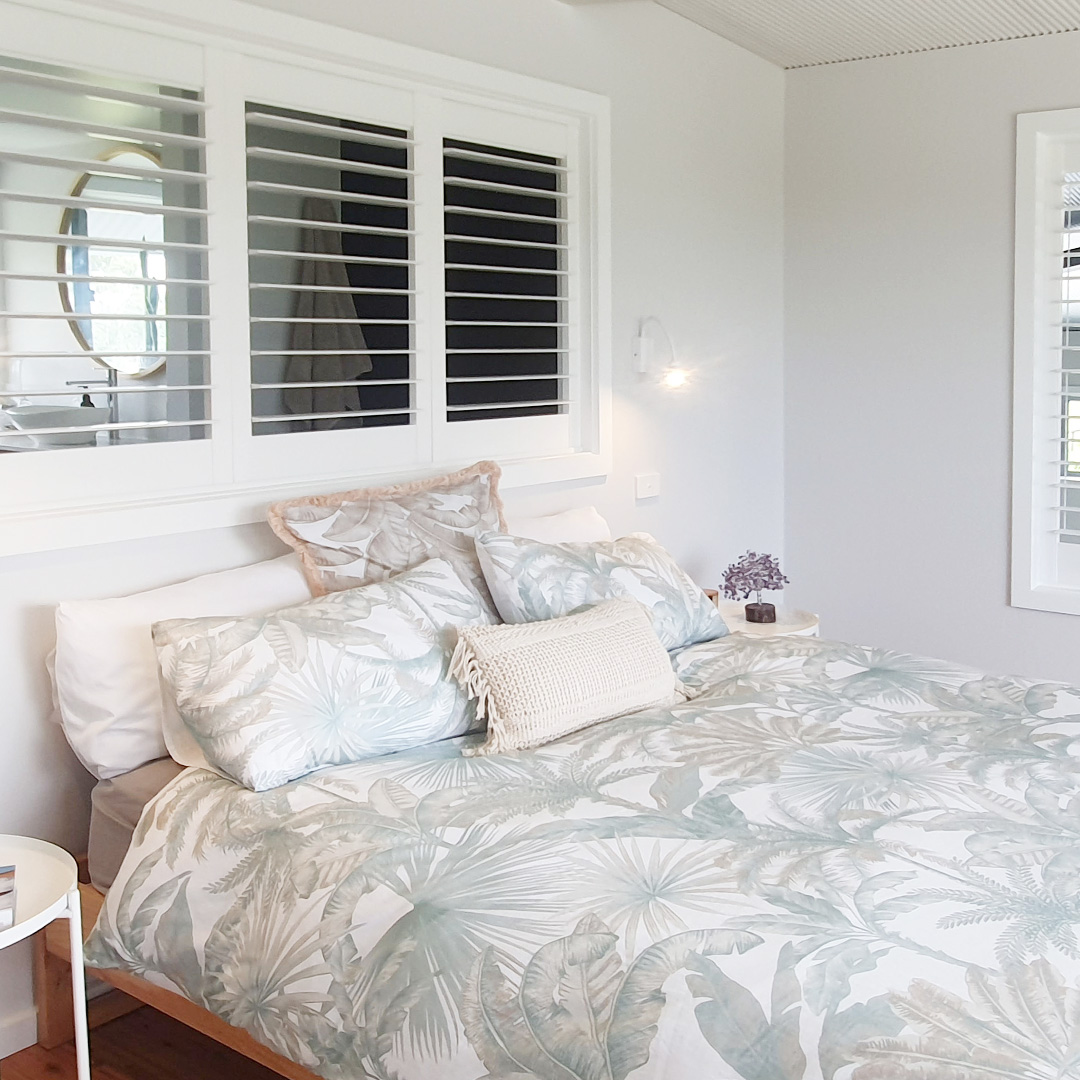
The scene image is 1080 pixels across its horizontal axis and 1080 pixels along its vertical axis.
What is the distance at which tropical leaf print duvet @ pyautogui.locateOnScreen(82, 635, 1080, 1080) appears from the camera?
1.53 metres

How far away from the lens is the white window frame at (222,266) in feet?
7.95

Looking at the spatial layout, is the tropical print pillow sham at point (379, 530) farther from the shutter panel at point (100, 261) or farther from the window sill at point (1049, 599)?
the window sill at point (1049, 599)

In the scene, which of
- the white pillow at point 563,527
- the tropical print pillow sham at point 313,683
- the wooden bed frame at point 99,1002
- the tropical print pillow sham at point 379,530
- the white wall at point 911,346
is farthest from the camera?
the white wall at point 911,346

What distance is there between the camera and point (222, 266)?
8.89 feet

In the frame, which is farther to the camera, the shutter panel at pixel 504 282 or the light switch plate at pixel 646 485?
the light switch plate at pixel 646 485

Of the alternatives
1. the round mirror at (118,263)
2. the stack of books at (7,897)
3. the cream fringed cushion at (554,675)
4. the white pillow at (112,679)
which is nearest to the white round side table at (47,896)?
the stack of books at (7,897)

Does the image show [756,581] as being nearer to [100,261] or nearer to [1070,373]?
[1070,373]

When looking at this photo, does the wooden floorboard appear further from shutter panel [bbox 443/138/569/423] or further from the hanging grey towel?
shutter panel [bbox 443/138/569/423]

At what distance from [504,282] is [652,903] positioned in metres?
2.09

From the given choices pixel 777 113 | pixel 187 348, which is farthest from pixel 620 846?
pixel 777 113

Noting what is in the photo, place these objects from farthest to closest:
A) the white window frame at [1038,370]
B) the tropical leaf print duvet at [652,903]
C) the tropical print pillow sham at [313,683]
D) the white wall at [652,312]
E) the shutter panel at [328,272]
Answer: the white window frame at [1038,370] < the shutter panel at [328,272] < the white wall at [652,312] < the tropical print pillow sham at [313,683] < the tropical leaf print duvet at [652,903]

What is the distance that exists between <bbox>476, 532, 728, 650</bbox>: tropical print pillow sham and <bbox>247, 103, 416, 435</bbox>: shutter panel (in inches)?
21.8

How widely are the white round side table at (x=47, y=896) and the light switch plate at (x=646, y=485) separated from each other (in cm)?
221

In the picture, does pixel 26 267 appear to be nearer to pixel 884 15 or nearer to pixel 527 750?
pixel 527 750
